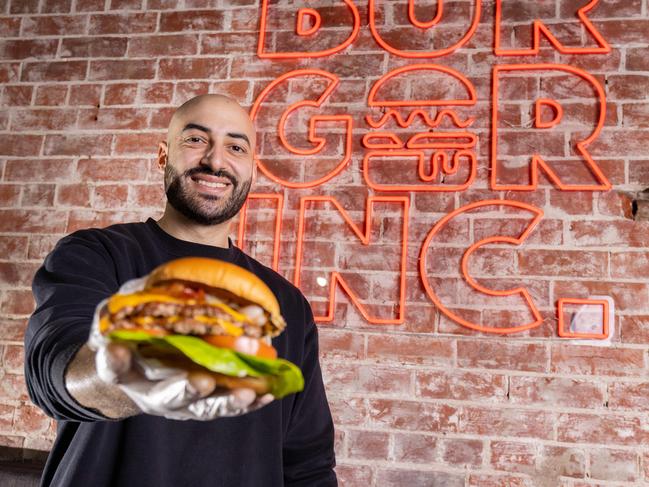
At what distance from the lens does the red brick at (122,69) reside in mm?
2428

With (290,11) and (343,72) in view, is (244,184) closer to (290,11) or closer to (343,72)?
(343,72)

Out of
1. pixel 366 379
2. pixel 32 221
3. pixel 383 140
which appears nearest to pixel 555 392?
pixel 366 379

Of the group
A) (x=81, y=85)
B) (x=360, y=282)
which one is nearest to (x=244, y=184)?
(x=360, y=282)

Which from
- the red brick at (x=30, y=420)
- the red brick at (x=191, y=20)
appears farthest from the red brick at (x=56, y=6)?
the red brick at (x=30, y=420)

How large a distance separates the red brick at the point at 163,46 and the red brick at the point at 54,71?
207mm

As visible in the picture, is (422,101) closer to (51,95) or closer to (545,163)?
(545,163)

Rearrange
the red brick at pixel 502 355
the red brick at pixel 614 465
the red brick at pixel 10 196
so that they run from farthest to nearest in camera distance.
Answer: the red brick at pixel 10 196 → the red brick at pixel 502 355 → the red brick at pixel 614 465

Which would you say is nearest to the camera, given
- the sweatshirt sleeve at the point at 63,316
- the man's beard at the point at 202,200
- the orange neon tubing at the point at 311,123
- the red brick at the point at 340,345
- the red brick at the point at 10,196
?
the sweatshirt sleeve at the point at 63,316

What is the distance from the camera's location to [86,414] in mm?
953

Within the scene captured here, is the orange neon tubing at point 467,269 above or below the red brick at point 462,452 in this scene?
above

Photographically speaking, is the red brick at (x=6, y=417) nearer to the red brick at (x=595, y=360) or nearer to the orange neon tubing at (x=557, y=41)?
the red brick at (x=595, y=360)

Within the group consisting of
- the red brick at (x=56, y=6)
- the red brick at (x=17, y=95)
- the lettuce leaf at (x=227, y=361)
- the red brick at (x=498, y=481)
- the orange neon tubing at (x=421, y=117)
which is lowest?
the red brick at (x=498, y=481)

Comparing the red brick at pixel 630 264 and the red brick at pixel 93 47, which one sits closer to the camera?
the red brick at pixel 630 264

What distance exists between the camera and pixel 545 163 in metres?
2.07
